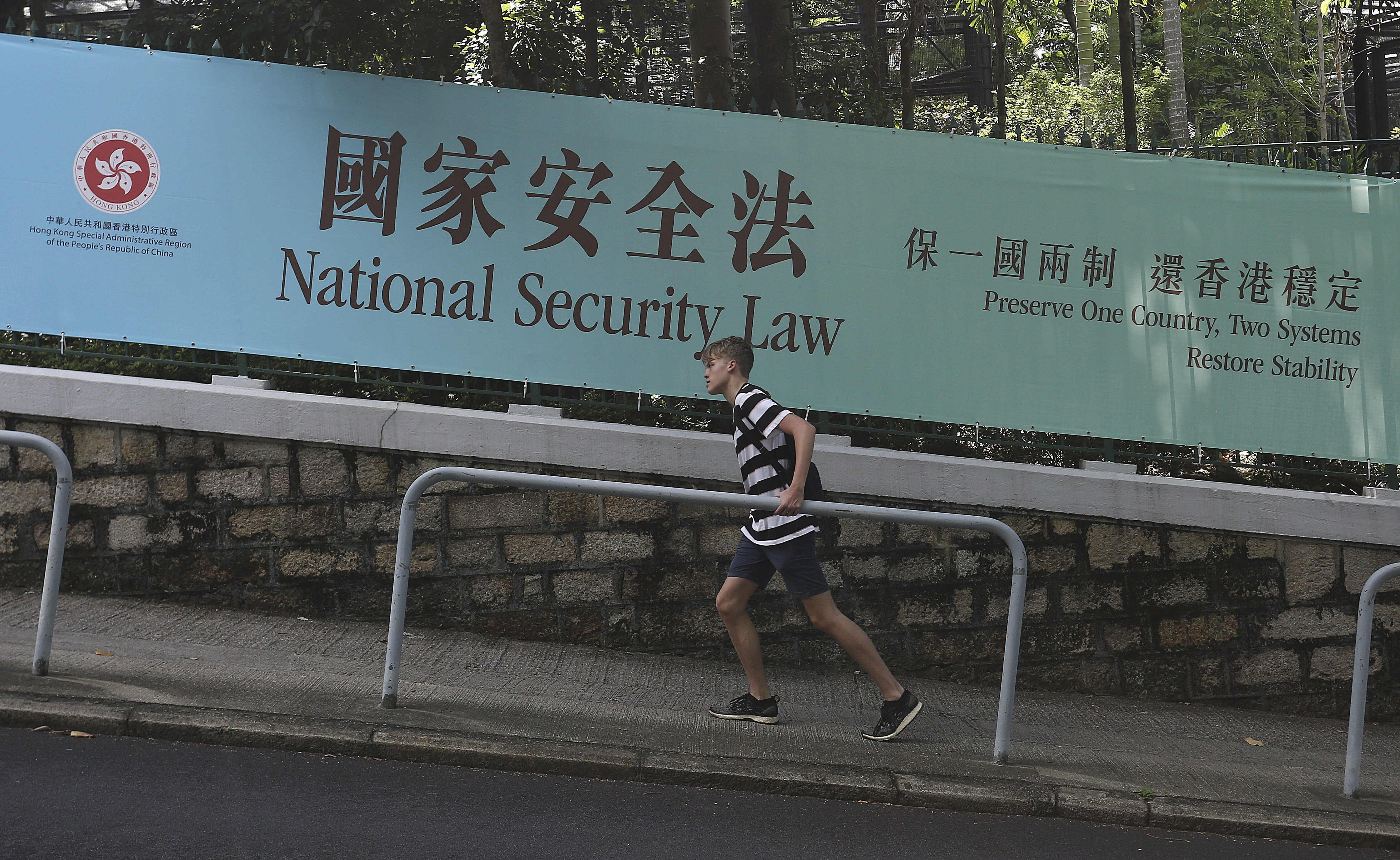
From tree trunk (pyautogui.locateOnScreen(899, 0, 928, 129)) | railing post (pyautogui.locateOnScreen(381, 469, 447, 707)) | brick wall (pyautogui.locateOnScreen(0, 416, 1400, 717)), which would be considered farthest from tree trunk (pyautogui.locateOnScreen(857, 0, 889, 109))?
railing post (pyautogui.locateOnScreen(381, 469, 447, 707))

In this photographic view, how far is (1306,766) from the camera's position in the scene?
5461mm

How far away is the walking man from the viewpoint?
4840mm

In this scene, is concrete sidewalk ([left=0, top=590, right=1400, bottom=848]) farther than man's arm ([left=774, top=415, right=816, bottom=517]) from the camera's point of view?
No

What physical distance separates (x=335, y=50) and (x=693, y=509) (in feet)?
13.1

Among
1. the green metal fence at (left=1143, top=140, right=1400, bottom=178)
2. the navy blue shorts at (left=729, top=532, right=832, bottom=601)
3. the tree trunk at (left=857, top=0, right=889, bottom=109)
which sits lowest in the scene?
the navy blue shorts at (left=729, top=532, right=832, bottom=601)

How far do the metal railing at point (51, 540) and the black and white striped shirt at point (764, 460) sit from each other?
8.72 ft

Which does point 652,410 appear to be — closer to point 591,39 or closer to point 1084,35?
point 591,39

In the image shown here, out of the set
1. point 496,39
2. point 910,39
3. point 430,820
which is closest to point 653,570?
point 430,820

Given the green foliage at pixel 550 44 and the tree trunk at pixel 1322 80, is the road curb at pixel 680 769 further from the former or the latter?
the tree trunk at pixel 1322 80

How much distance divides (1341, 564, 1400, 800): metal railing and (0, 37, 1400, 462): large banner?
1.71m

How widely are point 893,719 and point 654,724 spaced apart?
1.06 metres

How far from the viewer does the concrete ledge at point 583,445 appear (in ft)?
19.4

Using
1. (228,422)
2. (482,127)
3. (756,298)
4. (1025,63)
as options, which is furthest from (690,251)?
(1025,63)

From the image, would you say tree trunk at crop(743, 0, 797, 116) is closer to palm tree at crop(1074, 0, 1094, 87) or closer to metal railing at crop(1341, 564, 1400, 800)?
metal railing at crop(1341, 564, 1400, 800)
